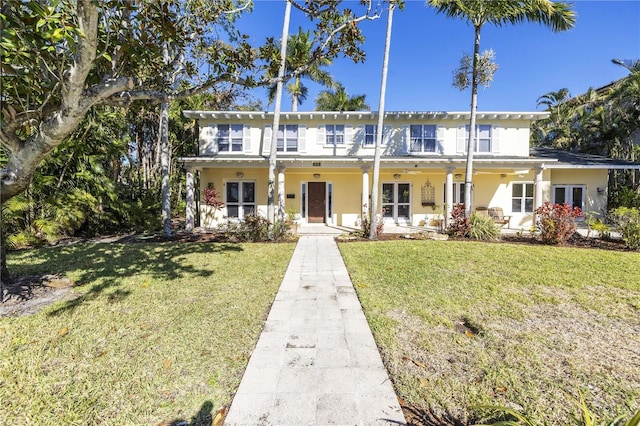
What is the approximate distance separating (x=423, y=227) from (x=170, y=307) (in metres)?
12.4

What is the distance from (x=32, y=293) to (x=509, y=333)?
726 cm

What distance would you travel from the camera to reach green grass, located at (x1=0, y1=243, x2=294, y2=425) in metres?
2.23

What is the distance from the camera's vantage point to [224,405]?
88.4 inches

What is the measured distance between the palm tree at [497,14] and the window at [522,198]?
544 centimetres

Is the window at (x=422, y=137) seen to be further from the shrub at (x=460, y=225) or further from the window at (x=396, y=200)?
the shrub at (x=460, y=225)

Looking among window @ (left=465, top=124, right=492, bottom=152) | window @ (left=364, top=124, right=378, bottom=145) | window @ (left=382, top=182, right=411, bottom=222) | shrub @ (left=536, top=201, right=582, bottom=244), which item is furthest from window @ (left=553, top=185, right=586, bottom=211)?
window @ (left=364, top=124, right=378, bottom=145)

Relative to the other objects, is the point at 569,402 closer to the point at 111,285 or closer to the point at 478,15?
the point at 111,285

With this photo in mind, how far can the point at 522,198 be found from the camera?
14453 mm

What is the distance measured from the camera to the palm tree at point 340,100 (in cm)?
2200

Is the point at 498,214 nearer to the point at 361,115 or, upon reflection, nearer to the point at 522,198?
the point at 522,198

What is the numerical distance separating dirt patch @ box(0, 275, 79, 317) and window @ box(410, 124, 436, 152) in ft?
46.0

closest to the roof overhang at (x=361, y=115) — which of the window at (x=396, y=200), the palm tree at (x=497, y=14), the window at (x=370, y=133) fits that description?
the window at (x=370, y=133)

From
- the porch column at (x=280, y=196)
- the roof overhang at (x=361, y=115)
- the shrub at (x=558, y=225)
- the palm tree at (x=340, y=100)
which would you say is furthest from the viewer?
the palm tree at (x=340, y=100)

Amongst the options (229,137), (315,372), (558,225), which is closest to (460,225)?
(558,225)
